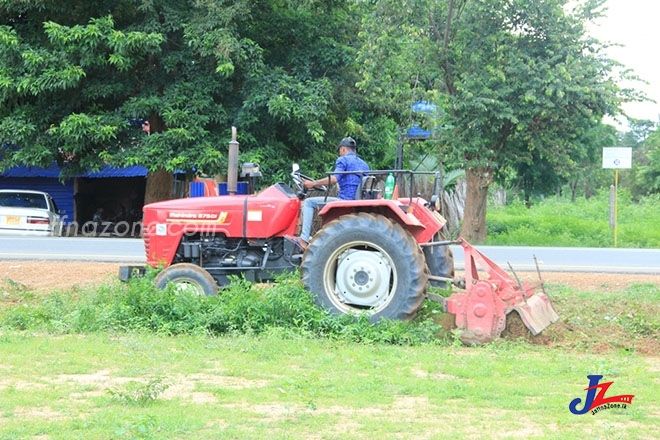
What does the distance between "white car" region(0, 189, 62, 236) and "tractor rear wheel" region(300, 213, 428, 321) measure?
15723 mm

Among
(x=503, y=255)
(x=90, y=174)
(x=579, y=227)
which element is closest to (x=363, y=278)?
(x=503, y=255)

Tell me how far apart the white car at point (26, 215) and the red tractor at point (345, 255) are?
13.6 metres

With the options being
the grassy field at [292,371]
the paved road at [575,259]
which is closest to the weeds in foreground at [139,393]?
the grassy field at [292,371]

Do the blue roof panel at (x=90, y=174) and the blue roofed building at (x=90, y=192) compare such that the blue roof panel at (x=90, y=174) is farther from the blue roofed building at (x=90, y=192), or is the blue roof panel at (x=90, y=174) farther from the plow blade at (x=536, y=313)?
the plow blade at (x=536, y=313)

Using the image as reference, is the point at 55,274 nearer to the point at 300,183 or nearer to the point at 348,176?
the point at 300,183

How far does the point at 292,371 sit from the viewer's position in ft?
22.5

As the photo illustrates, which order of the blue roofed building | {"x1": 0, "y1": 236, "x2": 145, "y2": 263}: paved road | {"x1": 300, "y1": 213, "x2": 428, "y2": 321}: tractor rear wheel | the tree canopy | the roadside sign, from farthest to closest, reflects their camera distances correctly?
the blue roofed building < the roadside sign < the tree canopy < {"x1": 0, "y1": 236, "x2": 145, "y2": 263}: paved road < {"x1": 300, "y1": 213, "x2": 428, "y2": 321}: tractor rear wheel

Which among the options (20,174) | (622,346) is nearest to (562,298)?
(622,346)

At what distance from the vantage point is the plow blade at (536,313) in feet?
26.9

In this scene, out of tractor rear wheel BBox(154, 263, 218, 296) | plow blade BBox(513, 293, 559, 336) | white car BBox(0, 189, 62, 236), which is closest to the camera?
plow blade BBox(513, 293, 559, 336)

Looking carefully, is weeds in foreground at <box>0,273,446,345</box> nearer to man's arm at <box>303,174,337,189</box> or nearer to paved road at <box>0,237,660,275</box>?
man's arm at <box>303,174,337,189</box>

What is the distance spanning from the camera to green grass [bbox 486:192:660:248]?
23.3 metres

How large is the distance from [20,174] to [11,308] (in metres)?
18.9

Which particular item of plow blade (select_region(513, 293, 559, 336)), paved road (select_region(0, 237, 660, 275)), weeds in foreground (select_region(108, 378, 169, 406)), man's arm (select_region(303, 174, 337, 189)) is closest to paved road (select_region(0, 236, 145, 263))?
paved road (select_region(0, 237, 660, 275))
